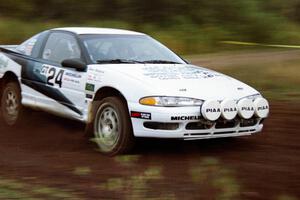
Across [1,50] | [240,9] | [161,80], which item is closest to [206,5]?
[240,9]

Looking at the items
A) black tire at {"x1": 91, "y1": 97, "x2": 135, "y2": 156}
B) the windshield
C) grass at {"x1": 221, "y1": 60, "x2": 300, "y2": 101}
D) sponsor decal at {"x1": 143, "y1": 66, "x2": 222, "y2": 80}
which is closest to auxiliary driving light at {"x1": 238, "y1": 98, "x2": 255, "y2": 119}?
sponsor decal at {"x1": 143, "y1": 66, "x2": 222, "y2": 80}

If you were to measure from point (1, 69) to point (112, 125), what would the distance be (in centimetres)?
292

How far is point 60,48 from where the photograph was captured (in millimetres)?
8508

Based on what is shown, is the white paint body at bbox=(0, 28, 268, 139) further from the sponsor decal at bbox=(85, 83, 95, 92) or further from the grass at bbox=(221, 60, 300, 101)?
the grass at bbox=(221, 60, 300, 101)

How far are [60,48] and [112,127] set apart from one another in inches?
73.1

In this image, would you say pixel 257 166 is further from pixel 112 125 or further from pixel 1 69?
pixel 1 69

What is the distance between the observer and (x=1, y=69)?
30.7 feet

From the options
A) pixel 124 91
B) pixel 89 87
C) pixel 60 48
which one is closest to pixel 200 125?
pixel 124 91

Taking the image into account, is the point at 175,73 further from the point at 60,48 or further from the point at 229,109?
the point at 60,48

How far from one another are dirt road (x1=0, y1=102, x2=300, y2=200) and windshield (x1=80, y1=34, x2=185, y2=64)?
1091mm

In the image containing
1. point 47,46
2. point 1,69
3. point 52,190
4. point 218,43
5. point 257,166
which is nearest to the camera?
point 52,190

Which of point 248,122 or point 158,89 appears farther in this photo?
point 248,122

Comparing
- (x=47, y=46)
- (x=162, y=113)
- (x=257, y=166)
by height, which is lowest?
(x=257, y=166)

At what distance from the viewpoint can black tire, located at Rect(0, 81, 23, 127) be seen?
356 inches
